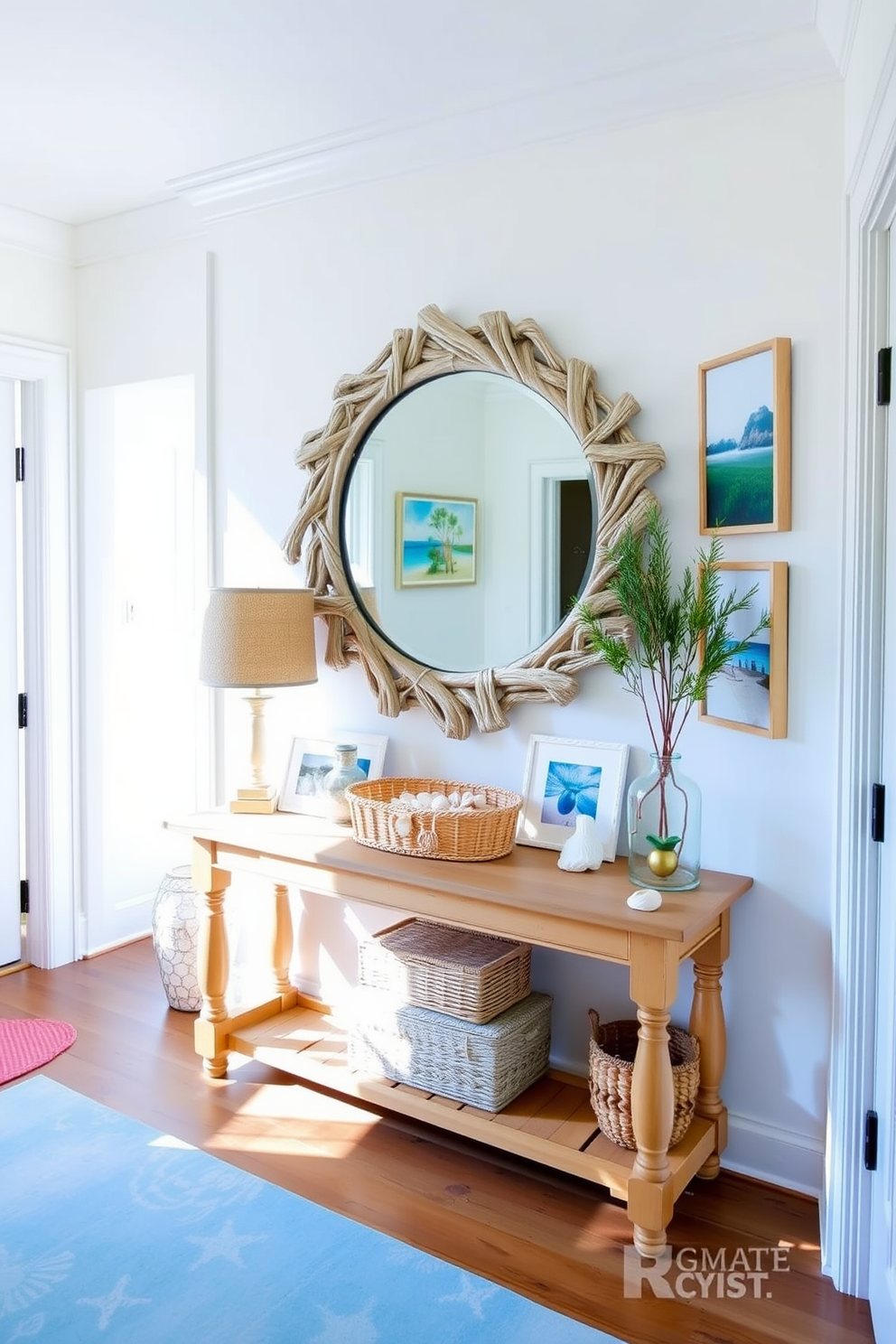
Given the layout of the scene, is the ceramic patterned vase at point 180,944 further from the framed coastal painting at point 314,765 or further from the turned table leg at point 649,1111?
the turned table leg at point 649,1111

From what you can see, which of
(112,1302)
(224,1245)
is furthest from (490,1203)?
(112,1302)

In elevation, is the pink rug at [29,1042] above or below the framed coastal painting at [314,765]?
below

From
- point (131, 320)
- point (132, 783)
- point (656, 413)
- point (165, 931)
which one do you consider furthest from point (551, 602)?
point (132, 783)

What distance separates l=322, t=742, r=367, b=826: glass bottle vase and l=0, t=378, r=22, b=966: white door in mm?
1459

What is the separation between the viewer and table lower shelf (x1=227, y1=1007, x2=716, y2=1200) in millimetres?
2281

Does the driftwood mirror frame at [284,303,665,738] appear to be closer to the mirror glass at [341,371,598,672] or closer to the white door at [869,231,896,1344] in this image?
the mirror glass at [341,371,598,672]

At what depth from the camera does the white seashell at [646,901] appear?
214 cm

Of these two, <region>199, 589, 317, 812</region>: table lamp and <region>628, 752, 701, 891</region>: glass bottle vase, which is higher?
<region>199, 589, 317, 812</region>: table lamp

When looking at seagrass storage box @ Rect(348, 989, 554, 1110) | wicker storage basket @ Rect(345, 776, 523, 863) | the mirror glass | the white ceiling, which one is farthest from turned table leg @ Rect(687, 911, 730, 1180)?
the white ceiling

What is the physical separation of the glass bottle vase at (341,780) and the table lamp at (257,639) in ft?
0.77

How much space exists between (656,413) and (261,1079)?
2091 millimetres

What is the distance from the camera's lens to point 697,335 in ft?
8.04

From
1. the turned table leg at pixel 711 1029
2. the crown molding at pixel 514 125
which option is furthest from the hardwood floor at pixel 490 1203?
the crown molding at pixel 514 125

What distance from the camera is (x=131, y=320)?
11.9 ft
